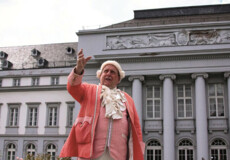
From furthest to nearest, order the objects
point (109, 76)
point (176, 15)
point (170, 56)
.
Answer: point (176, 15) < point (170, 56) < point (109, 76)

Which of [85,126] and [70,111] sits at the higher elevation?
[70,111]

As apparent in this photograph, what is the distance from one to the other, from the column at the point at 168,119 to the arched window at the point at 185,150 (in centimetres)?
110

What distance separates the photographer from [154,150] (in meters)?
26.5

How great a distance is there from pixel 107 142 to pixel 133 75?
23596 millimetres

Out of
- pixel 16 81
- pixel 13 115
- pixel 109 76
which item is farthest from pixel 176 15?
pixel 109 76

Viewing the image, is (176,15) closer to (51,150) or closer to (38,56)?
(38,56)

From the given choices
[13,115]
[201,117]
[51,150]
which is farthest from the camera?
[13,115]

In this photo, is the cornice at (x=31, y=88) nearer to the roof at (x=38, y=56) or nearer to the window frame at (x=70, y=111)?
the window frame at (x=70, y=111)

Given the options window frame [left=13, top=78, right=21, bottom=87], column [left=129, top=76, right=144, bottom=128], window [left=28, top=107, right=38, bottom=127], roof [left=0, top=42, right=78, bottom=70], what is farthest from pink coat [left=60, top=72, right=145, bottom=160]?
window frame [left=13, top=78, right=21, bottom=87]

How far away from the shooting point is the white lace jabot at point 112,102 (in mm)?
3866

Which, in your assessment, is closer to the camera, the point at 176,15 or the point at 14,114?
the point at 176,15

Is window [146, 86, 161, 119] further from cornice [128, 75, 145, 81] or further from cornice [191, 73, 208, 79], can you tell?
cornice [191, 73, 208, 79]

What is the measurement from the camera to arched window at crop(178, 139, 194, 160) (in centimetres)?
2581

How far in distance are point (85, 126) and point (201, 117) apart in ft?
74.1
